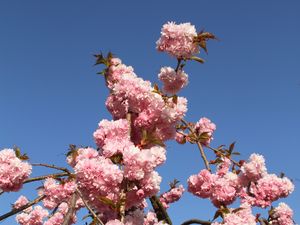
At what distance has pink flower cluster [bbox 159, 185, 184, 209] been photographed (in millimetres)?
10031

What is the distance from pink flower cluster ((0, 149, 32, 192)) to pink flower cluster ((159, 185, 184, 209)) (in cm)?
608

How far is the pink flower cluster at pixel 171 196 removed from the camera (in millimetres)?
10031

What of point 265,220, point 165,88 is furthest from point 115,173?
point 265,220

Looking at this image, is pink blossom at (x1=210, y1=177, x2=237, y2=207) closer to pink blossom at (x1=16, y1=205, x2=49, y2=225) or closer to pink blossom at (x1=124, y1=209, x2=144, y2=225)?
pink blossom at (x1=124, y1=209, x2=144, y2=225)

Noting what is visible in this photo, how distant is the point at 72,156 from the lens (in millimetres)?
5145

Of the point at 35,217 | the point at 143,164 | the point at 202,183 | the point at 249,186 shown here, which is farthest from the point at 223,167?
the point at 35,217

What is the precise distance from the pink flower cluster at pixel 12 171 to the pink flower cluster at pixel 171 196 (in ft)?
19.9

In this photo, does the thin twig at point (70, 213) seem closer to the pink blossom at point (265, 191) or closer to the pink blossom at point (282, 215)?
the pink blossom at point (265, 191)

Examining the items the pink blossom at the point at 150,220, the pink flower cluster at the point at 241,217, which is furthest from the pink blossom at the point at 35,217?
the pink flower cluster at the point at 241,217

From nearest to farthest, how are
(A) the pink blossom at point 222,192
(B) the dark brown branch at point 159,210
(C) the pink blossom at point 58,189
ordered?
1. (A) the pink blossom at point 222,192
2. (C) the pink blossom at point 58,189
3. (B) the dark brown branch at point 159,210

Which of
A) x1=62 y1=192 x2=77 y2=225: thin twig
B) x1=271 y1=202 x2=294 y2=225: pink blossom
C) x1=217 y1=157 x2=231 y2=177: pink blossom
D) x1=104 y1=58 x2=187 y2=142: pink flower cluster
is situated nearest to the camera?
x1=104 y1=58 x2=187 y2=142: pink flower cluster

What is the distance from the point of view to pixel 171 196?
400 inches

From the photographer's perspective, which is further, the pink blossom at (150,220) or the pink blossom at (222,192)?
the pink blossom at (150,220)

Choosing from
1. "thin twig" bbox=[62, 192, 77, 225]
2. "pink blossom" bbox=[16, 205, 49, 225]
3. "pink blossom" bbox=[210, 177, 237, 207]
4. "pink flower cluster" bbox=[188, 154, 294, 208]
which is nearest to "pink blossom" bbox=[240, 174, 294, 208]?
"pink flower cluster" bbox=[188, 154, 294, 208]
